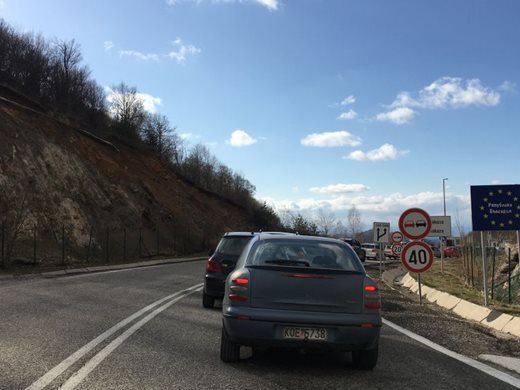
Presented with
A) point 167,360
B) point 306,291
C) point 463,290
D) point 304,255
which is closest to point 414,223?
point 463,290

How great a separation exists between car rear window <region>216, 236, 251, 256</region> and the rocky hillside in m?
15.5

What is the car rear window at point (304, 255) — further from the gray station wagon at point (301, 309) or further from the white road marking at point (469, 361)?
the white road marking at point (469, 361)

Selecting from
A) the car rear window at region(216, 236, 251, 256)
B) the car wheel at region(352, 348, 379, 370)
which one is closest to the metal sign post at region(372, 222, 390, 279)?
the car rear window at region(216, 236, 251, 256)

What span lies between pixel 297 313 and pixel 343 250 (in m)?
1.24

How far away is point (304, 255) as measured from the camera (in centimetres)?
679

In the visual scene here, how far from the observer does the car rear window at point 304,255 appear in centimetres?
660

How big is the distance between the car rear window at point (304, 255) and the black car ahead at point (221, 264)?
13.9 ft

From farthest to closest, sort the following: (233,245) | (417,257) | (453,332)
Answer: (417,257) < (233,245) < (453,332)

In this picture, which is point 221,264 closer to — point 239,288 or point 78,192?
point 239,288

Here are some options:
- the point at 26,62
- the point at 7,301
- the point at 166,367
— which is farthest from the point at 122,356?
the point at 26,62

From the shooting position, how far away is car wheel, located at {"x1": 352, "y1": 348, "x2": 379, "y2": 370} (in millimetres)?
6324

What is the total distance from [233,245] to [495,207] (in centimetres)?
626

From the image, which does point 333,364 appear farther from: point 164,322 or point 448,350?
point 164,322

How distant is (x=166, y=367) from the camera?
20.3 feet
